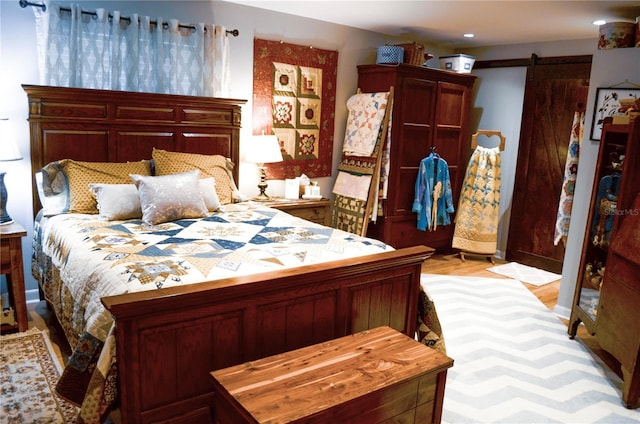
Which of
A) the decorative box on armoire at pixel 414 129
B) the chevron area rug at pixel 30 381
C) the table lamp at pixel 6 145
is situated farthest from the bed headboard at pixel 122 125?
the decorative box on armoire at pixel 414 129

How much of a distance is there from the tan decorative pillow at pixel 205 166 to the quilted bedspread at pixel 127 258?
41cm

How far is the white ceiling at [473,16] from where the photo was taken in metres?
3.66

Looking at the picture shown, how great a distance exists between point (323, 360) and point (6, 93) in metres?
2.78

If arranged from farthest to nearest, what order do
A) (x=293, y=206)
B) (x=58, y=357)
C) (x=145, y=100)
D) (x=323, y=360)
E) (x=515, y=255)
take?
(x=515, y=255), (x=293, y=206), (x=145, y=100), (x=58, y=357), (x=323, y=360)

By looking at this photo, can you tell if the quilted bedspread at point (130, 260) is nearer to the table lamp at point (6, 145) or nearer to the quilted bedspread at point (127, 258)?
the quilted bedspread at point (127, 258)

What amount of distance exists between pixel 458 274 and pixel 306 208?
166 centimetres

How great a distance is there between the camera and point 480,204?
5203mm

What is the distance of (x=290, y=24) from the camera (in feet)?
14.6

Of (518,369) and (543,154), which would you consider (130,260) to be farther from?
(543,154)

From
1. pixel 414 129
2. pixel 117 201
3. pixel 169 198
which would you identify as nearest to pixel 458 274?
pixel 414 129

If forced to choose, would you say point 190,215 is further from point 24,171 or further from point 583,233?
point 583,233

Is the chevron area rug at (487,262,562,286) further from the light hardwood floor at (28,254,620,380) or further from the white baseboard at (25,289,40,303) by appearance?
the white baseboard at (25,289,40,303)

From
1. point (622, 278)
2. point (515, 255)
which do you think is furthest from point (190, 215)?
point (515, 255)

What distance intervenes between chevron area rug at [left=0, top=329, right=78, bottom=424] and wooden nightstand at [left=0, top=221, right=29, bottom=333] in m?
0.09
